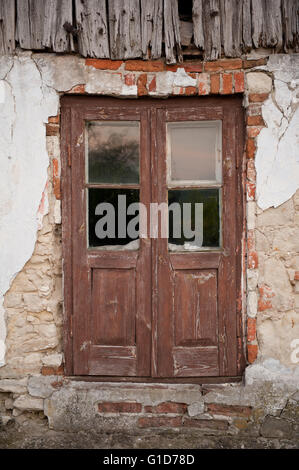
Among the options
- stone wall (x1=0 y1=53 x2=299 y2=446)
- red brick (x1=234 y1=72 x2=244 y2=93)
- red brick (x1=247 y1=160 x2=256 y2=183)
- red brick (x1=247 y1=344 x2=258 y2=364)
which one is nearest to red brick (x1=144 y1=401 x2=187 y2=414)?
stone wall (x1=0 y1=53 x2=299 y2=446)

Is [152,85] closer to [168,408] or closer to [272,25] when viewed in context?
[272,25]

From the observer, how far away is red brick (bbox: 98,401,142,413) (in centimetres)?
315

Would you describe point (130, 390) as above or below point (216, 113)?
below

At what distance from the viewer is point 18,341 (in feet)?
10.4

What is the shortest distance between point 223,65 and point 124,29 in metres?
0.72

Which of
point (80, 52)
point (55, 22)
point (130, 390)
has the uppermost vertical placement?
point (55, 22)

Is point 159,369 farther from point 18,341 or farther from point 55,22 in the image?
point 55,22

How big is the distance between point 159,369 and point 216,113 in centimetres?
186

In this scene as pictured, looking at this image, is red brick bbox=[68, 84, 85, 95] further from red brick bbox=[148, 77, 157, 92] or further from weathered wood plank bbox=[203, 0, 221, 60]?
weathered wood plank bbox=[203, 0, 221, 60]

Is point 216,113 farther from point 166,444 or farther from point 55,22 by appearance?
point 166,444

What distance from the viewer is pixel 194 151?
3.22 m

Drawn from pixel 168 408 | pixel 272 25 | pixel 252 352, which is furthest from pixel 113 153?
pixel 168 408

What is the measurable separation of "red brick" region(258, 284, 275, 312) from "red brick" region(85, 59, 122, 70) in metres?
1.84

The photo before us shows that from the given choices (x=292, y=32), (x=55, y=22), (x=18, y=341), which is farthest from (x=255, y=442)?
(x=55, y=22)
